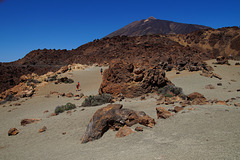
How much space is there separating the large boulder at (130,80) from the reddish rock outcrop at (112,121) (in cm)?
415

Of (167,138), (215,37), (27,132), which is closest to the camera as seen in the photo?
(167,138)

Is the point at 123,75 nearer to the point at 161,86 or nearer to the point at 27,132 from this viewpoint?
the point at 161,86

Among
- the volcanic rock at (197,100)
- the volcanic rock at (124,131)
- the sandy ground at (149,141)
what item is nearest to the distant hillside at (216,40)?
the volcanic rock at (197,100)

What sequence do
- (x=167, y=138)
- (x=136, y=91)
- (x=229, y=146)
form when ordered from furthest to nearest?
(x=136, y=91), (x=167, y=138), (x=229, y=146)

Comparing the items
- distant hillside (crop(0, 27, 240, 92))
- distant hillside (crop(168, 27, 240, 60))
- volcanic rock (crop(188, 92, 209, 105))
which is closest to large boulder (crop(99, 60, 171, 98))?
volcanic rock (crop(188, 92, 209, 105))

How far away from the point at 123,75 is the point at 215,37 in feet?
162

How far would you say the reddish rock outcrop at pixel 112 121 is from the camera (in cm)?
410

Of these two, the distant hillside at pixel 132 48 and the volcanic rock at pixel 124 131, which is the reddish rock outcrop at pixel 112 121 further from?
the distant hillside at pixel 132 48

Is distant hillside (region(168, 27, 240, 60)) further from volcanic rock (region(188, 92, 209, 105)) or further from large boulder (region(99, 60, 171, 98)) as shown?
volcanic rock (region(188, 92, 209, 105))

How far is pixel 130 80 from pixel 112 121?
4869 mm

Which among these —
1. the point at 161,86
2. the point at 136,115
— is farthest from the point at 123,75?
the point at 136,115

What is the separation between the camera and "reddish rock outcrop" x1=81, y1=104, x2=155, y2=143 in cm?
410

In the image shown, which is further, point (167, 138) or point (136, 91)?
point (136, 91)

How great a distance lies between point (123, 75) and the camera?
912cm
